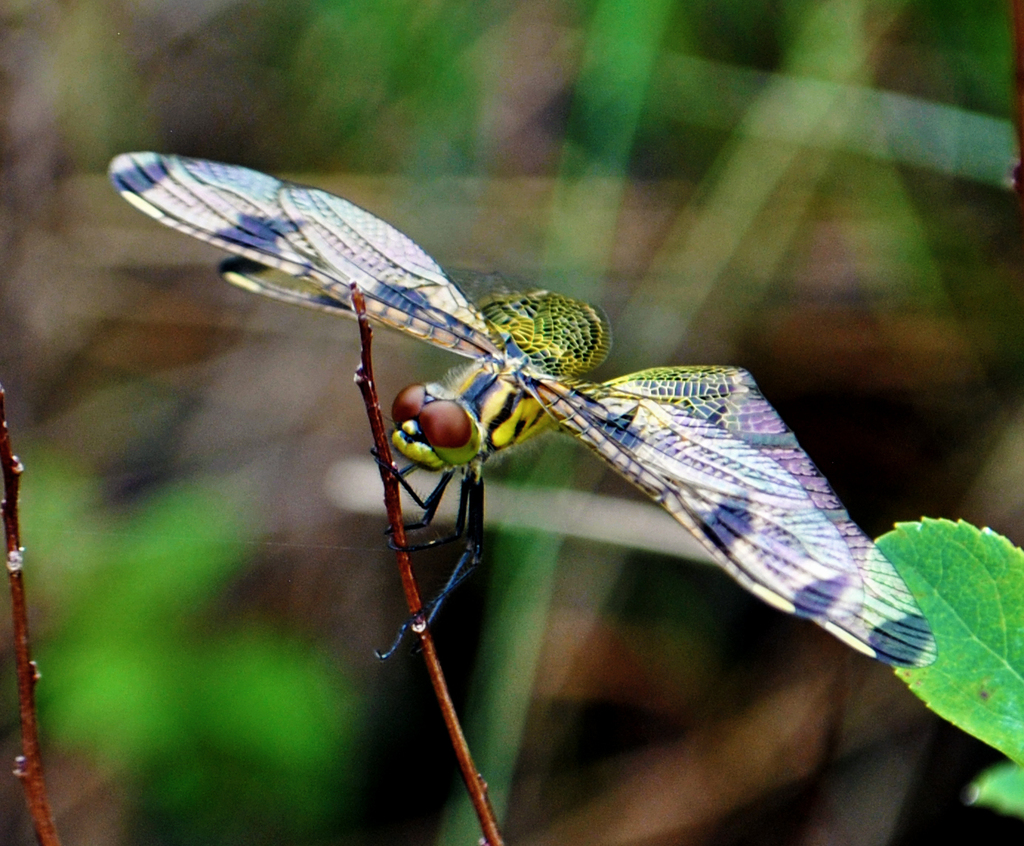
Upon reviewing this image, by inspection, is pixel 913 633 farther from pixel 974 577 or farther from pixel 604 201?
pixel 604 201

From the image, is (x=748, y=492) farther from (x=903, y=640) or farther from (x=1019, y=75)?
(x=1019, y=75)

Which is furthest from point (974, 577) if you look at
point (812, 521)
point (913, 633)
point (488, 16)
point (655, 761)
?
point (488, 16)

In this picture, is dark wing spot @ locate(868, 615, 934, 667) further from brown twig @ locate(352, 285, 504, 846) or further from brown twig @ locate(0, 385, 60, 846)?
brown twig @ locate(0, 385, 60, 846)

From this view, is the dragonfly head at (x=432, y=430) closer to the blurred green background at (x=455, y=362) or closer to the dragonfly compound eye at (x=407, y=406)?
the dragonfly compound eye at (x=407, y=406)

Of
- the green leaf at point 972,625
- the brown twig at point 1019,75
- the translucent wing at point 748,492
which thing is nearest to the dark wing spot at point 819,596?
the translucent wing at point 748,492

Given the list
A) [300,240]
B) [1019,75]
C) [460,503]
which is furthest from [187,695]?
[1019,75]

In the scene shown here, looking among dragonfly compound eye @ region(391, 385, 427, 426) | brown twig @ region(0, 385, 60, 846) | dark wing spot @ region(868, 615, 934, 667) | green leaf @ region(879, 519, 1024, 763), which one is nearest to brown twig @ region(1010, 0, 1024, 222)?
green leaf @ region(879, 519, 1024, 763)
